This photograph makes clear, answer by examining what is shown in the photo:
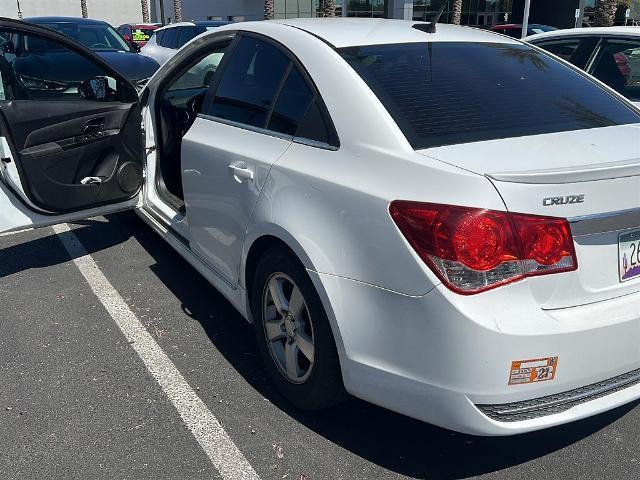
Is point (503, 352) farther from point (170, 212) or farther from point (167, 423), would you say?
point (170, 212)

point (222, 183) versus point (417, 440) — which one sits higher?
point (222, 183)

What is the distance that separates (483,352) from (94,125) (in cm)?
322

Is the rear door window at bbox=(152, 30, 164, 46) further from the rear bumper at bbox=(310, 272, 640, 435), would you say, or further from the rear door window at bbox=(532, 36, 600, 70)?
the rear bumper at bbox=(310, 272, 640, 435)

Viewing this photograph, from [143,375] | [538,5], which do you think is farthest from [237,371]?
[538,5]

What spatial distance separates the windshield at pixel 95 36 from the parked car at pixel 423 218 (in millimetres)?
7909

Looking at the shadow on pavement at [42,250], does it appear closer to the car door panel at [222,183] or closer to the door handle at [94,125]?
the door handle at [94,125]

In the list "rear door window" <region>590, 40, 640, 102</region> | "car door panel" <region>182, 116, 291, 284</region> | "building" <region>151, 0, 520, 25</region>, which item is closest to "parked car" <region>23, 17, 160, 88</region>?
"car door panel" <region>182, 116, 291, 284</region>

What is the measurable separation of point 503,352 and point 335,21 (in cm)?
217

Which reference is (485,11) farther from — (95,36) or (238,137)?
(238,137)

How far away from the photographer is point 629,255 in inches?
89.1

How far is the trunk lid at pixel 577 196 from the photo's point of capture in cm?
207

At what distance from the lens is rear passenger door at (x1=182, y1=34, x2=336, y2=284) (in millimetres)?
2869

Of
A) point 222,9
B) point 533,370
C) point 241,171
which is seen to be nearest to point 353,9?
point 222,9

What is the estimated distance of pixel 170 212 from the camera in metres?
4.24
